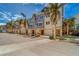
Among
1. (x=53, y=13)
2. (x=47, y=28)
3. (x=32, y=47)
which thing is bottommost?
(x=32, y=47)

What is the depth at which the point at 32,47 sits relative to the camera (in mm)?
3691

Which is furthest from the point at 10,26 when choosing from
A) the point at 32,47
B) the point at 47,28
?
the point at 47,28

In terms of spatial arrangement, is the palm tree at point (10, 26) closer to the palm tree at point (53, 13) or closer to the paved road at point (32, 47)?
the paved road at point (32, 47)

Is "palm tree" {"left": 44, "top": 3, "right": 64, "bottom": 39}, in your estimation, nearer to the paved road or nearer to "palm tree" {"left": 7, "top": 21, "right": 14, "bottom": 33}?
the paved road

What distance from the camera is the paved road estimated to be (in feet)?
11.8

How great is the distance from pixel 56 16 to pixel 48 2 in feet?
0.96

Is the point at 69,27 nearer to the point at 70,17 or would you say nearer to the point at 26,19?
the point at 70,17

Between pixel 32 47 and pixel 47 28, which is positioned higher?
pixel 47 28

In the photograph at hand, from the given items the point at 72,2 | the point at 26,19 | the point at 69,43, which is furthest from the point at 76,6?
the point at 26,19

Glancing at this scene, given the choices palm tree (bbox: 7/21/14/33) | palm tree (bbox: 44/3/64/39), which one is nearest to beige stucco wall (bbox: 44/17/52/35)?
palm tree (bbox: 44/3/64/39)

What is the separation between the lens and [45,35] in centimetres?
370

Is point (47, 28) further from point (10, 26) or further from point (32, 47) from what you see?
point (10, 26)

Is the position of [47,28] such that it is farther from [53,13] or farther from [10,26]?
[10,26]

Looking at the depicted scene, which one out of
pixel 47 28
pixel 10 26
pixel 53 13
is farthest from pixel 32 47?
pixel 53 13
